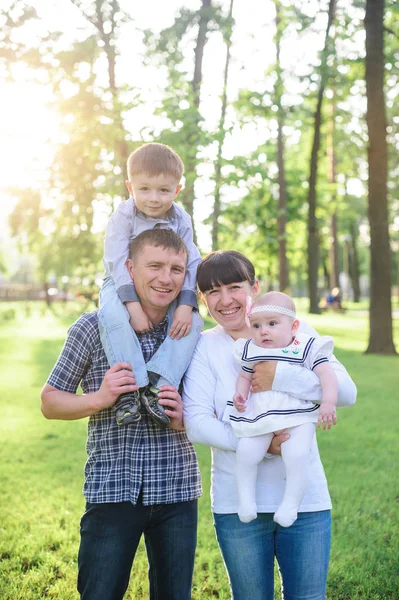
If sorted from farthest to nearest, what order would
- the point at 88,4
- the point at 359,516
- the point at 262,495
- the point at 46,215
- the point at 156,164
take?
the point at 46,215 < the point at 88,4 < the point at 359,516 < the point at 156,164 < the point at 262,495

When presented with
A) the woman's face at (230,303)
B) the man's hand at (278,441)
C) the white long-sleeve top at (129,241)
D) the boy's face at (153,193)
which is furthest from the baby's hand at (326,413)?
the boy's face at (153,193)

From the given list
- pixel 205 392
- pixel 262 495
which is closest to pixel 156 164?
pixel 205 392

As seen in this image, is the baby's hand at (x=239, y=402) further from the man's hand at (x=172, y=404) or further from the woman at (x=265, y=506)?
the man's hand at (x=172, y=404)

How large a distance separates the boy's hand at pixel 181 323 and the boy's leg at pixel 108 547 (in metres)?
0.78

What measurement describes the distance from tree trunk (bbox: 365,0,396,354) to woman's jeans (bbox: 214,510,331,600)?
13475 millimetres

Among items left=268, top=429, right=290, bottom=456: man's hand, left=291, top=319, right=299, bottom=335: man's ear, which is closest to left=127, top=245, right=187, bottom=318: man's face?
left=291, top=319, right=299, bottom=335: man's ear

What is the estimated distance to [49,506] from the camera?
19.9ft

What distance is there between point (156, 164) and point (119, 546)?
207 cm

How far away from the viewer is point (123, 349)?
2.98 metres

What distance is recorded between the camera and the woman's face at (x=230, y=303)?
9.63 ft

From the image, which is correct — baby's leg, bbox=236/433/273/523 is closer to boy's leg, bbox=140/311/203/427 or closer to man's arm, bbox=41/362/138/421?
boy's leg, bbox=140/311/203/427

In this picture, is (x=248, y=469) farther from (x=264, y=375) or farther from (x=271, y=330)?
(x=271, y=330)

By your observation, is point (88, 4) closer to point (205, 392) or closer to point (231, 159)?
point (231, 159)

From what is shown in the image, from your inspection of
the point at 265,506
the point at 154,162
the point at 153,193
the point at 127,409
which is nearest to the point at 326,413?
the point at 265,506
